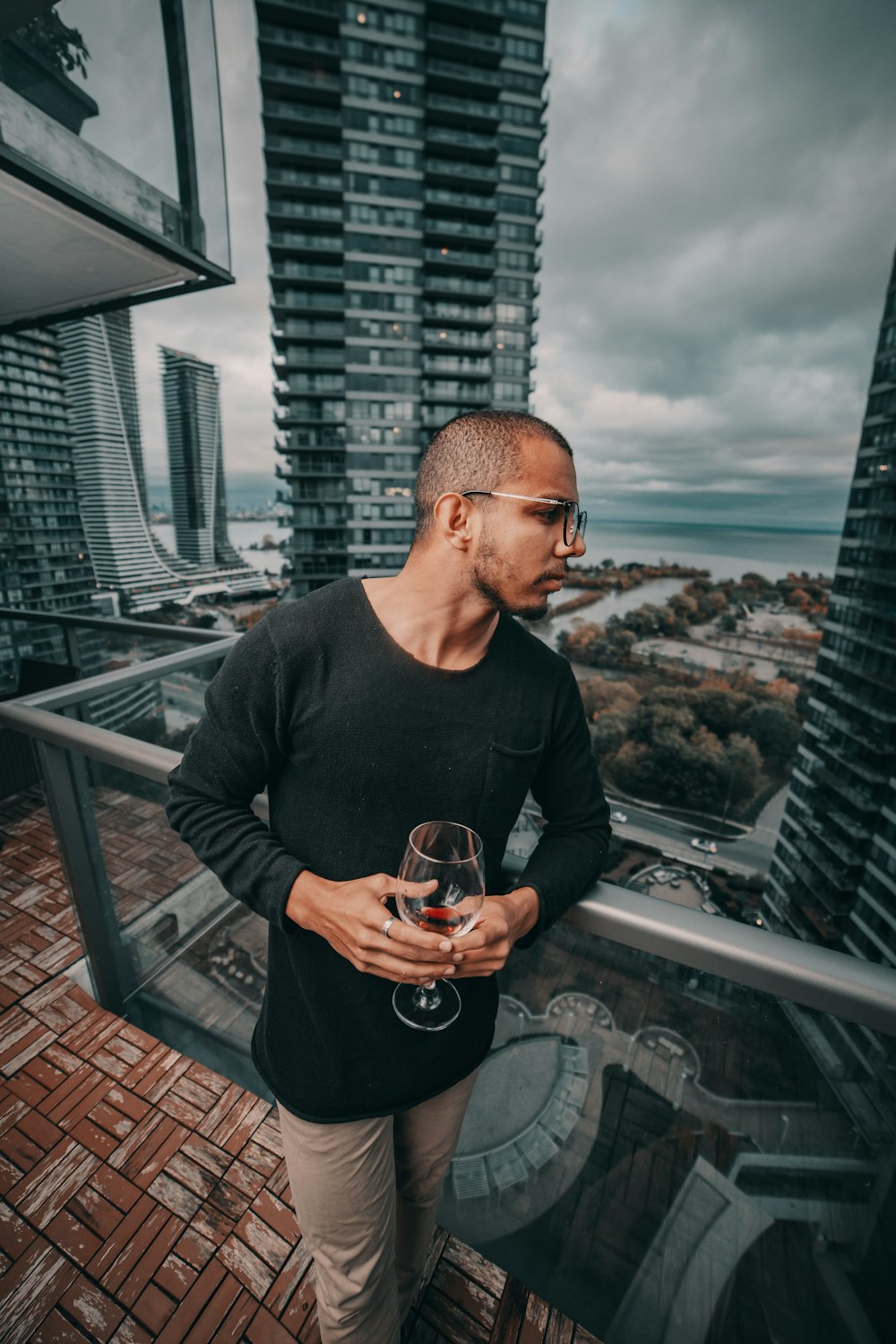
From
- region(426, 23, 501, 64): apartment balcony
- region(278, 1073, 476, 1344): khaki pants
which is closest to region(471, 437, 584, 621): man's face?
region(278, 1073, 476, 1344): khaki pants

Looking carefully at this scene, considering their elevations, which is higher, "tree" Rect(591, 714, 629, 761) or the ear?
the ear

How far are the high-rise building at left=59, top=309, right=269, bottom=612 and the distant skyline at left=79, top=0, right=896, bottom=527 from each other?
12.2 meters

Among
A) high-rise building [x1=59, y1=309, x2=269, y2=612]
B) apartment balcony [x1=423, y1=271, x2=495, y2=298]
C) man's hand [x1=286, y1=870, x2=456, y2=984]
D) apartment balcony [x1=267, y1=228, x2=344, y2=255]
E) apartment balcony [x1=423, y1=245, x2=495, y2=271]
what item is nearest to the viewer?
man's hand [x1=286, y1=870, x2=456, y2=984]

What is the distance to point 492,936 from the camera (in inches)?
33.5

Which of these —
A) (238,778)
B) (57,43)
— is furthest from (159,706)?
(57,43)

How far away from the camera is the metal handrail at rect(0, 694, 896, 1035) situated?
834mm

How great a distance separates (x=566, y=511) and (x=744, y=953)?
87cm

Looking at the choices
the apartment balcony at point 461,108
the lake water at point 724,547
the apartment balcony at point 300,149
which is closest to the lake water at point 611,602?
the lake water at point 724,547

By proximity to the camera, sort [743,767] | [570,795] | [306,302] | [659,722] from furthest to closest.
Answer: [306,302] < [659,722] < [743,767] < [570,795]

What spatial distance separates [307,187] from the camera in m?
31.8

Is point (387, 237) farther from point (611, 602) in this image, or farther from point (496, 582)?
point (496, 582)

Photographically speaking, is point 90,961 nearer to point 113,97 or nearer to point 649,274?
point 113,97

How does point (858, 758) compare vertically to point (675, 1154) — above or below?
below

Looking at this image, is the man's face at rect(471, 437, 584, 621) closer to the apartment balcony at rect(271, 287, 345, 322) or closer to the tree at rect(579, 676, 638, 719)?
the tree at rect(579, 676, 638, 719)
